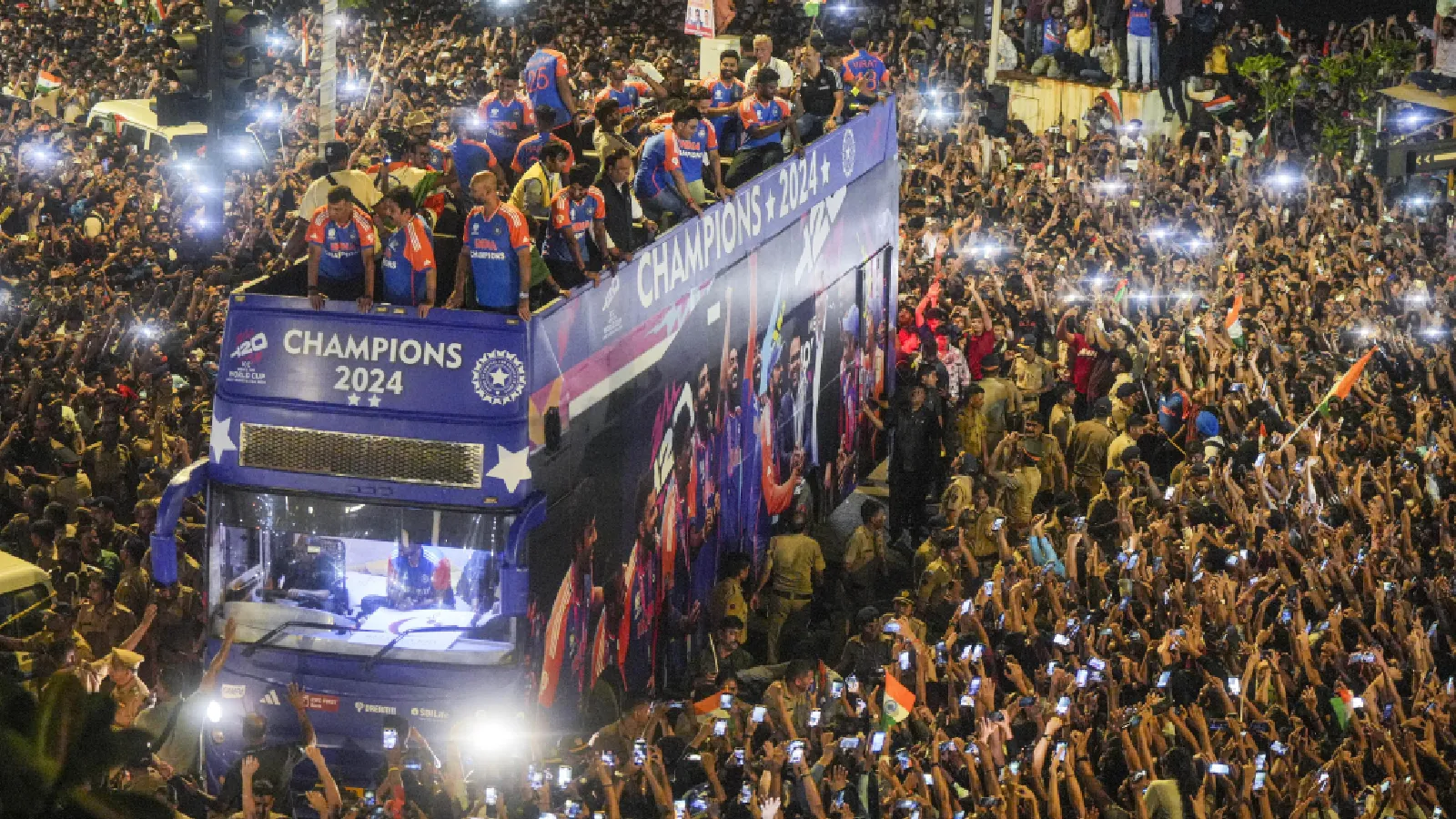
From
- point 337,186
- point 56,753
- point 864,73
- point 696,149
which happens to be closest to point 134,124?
point 864,73

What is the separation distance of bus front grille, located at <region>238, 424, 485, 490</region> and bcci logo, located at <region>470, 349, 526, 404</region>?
27 centimetres

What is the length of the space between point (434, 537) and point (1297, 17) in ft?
74.5

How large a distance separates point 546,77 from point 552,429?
5.60m

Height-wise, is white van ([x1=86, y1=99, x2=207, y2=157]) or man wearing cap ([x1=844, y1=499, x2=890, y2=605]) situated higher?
white van ([x1=86, y1=99, x2=207, y2=157])

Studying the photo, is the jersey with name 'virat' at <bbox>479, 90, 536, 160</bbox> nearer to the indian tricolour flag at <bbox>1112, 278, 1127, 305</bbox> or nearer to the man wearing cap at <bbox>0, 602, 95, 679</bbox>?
the man wearing cap at <bbox>0, 602, 95, 679</bbox>

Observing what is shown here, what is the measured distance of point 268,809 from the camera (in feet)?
36.2

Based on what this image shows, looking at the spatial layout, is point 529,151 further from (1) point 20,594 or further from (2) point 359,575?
(1) point 20,594

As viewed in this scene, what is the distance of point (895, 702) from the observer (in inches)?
489

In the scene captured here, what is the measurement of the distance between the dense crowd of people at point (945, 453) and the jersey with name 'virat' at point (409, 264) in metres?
0.03

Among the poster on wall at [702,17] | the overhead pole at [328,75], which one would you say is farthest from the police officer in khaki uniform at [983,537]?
the poster on wall at [702,17]

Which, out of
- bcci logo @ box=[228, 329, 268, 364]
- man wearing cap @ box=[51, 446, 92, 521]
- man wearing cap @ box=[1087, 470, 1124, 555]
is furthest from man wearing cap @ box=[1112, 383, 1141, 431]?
bcci logo @ box=[228, 329, 268, 364]

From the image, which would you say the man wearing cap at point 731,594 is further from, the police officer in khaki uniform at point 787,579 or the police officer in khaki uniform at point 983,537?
→ the police officer in khaki uniform at point 983,537

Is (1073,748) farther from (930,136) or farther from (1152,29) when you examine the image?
(1152,29)

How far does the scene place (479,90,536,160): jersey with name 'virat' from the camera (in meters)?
15.8
